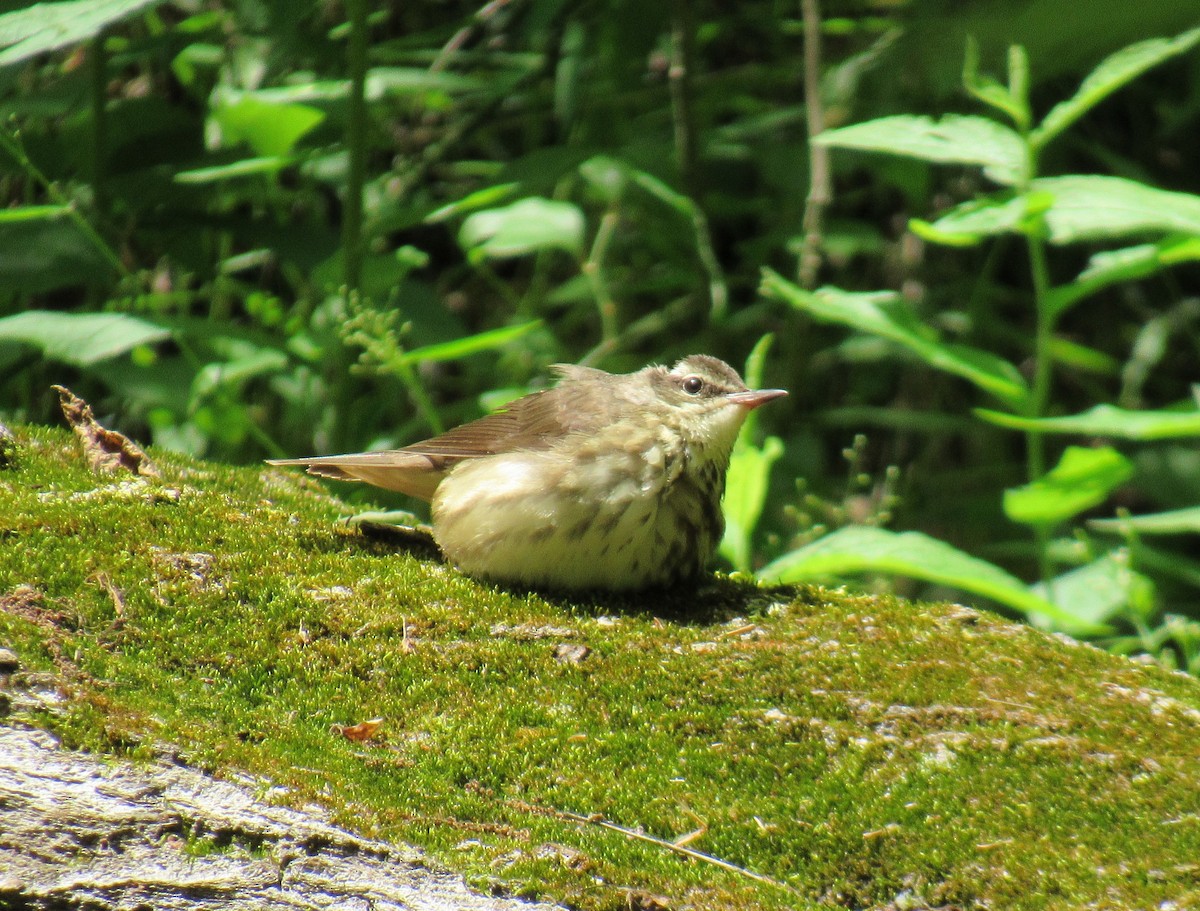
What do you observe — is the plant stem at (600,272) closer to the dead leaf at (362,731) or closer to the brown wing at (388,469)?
the brown wing at (388,469)

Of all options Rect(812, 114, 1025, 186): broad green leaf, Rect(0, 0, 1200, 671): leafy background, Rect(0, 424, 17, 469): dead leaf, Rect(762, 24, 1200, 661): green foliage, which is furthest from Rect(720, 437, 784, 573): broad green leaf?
Rect(0, 424, 17, 469): dead leaf

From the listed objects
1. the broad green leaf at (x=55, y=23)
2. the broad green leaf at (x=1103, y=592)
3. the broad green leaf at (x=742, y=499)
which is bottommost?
the broad green leaf at (x=1103, y=592)

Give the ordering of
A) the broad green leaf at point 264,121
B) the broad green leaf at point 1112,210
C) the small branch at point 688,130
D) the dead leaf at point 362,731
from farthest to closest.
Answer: the small branch at point 688,130
the broad green leaf at point 264,121
the broad green leaf at point 1112,210
the dead leaf at point 362,731

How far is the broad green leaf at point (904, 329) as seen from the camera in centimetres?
379

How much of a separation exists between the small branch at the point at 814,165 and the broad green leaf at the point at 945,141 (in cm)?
171

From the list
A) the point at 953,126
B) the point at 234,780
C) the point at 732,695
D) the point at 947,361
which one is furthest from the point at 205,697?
the point at 953,126

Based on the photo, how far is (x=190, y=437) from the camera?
5.41 meters

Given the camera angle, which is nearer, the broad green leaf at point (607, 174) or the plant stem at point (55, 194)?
the plant stem at point (55, 194)

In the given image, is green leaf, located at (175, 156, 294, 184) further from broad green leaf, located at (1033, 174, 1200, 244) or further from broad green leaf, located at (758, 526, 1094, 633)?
broad green leaf, located at (1033, 174, 1200, 244)

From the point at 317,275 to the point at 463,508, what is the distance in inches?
62.0

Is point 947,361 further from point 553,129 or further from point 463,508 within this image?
point 553,129

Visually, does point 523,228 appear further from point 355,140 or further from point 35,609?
point 35,609

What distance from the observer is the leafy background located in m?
3.79

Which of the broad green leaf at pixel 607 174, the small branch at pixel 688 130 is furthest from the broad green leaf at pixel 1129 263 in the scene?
the broad green leaf at pixel 607 174
